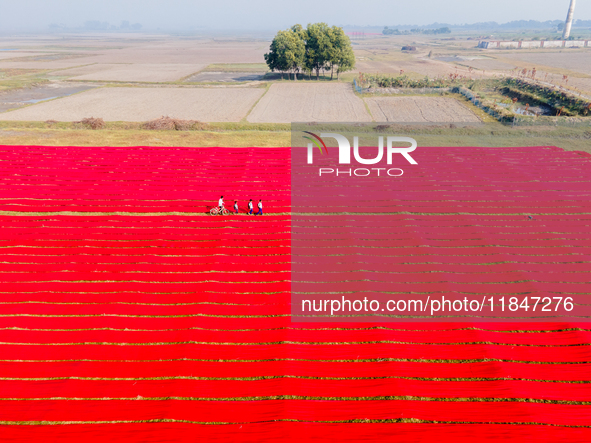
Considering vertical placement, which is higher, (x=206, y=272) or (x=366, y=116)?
(x=366, y=116)

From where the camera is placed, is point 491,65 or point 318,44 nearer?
point 318,44

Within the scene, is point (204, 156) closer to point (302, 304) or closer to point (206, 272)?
point (206, 272)

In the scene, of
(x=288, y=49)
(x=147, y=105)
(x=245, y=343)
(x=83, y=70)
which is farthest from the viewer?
(x=83, y=70)

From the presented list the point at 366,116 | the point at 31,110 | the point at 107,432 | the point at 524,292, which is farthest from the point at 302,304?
the point at 31,110

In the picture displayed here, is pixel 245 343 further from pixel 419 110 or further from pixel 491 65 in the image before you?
pixel 491 65

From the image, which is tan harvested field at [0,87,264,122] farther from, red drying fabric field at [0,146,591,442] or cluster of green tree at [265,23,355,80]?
red drying fabric field at [0,146,591,442]

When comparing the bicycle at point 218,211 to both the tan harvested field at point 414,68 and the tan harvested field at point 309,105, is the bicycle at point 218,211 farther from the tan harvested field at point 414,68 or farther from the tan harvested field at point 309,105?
the tan harvested field at point 414,68

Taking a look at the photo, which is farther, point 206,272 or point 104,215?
point 104,215

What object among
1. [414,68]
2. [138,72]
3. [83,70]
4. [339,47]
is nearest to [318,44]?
[339,47]

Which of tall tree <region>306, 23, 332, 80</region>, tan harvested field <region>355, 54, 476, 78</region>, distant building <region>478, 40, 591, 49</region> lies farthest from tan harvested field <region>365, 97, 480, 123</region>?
distant building <region>478, 40, 591, 49</region>
